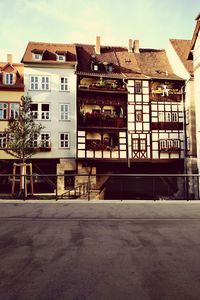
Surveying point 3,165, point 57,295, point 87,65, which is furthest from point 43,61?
point 57,295

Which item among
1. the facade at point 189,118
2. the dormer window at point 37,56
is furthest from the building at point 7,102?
the facade at point 189,118

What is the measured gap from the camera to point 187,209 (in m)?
8.59

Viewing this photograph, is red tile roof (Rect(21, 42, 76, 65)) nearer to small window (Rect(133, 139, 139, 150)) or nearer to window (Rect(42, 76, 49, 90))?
window (Rect(42, 76, 49, 90))

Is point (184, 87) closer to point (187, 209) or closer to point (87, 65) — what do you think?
point (87, 65)

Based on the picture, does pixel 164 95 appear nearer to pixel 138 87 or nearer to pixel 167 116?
pixel 167 116

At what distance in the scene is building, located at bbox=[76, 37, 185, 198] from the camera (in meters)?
23.8

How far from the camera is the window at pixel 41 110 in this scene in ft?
78.5

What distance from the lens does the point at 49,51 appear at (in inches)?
1015

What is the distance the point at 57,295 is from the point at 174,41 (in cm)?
3052

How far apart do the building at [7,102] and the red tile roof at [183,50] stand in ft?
54.7

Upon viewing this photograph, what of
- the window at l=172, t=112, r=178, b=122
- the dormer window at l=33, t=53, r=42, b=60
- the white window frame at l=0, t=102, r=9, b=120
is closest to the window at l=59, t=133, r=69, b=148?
the white window frame at l=0, t=102, r=9, b=120

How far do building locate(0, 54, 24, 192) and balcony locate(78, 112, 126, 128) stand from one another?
6493 millimetres

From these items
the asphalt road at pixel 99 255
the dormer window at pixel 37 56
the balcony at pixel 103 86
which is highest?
the dormer window at pixel 37 56

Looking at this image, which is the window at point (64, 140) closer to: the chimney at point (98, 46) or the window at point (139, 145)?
the window at point (139, 145)
